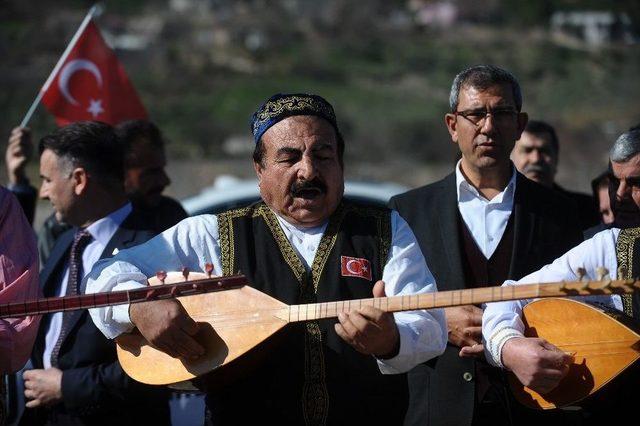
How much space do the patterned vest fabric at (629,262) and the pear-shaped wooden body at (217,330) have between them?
1.30 m

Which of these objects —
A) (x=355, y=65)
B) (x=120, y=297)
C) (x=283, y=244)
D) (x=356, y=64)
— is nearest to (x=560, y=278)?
(x=283, y=244)

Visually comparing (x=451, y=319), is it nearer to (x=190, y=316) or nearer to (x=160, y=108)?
(x=190, y=316)

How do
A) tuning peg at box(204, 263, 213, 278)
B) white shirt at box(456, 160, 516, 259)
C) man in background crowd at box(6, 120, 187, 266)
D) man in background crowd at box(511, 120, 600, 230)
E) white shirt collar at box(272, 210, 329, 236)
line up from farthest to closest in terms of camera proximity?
man in background crowd at box(511, 120, 600, 230) < man in background crowd at box(6, 120, 187, 266) < white shirt at box(456, 160, 516, 259) < white shirt collar at box(272, 210, 329, 236) < tuning peg at box(204, 263, 213, 278)

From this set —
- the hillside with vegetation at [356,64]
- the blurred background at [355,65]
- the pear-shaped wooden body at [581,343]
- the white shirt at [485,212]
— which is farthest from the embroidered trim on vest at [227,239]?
the hillside with vegetation at [356,64]

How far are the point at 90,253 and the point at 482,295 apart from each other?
2.56m

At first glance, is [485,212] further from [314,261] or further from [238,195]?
[238,195]

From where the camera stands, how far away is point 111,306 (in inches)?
167

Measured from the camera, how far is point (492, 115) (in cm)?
544

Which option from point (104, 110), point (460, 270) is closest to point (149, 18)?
point (104, 110)

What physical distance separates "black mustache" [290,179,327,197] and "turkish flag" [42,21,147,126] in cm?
343

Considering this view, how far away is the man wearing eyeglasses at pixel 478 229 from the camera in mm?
5105

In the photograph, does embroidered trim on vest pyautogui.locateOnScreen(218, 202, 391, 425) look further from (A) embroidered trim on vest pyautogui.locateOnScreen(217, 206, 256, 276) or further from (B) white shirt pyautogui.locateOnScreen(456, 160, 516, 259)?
(B) white shirt pyautogui.locateOnScreen(456, 160, 516, 259)

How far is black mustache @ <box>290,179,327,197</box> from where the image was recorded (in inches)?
174

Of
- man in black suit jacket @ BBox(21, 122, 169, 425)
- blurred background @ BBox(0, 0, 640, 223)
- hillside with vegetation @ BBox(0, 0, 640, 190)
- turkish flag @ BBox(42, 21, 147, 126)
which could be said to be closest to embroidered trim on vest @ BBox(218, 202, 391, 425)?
man in black suit jacket @ BBox(21, 122, 169, 425)
